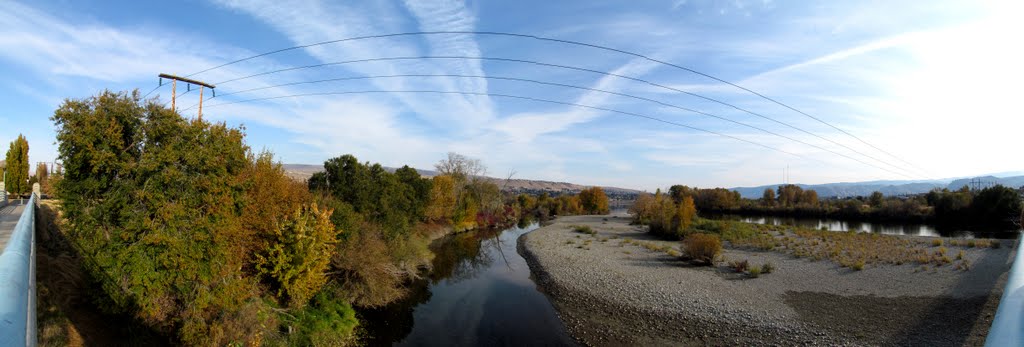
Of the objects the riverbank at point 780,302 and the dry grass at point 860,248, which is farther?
the dry grass at point 860,248

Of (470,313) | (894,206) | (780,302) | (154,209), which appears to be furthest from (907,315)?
(894,206)

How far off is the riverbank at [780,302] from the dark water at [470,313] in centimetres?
127

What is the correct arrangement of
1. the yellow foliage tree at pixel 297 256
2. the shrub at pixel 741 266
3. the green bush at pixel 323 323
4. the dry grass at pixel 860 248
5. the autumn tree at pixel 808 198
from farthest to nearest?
the autumn tree at pixel 808 198
the dry grass at pixel 860 248
the shrub at pixel 741 266
the yellow foliage tree at pixel 297 256
the green bush at pixel 323 323

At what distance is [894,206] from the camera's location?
241 ft

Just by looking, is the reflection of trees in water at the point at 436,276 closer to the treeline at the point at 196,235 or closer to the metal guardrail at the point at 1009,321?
the treeline at the point at 196,235

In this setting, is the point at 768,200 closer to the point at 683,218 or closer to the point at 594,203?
the point at 594,203

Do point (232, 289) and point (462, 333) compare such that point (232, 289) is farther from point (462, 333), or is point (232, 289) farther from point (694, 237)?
point (694, 237)

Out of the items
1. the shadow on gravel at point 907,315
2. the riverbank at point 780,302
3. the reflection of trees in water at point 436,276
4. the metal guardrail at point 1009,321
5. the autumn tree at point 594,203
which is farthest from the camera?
the autumn tree at point 594,203

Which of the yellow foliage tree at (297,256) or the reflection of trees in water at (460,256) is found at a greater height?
the yellow foliage tree at (297,256)

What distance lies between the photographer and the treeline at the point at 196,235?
10.9 m

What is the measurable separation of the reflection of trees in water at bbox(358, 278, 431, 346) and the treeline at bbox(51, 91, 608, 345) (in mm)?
679

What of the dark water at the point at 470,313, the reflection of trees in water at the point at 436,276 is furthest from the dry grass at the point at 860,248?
the reflection of trees in water at the point at 436,276

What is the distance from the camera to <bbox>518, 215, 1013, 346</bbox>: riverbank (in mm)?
15117

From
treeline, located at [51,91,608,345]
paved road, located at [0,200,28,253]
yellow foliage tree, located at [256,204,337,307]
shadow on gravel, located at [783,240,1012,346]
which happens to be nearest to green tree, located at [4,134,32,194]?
paved road, located at [0,200,28,253]
